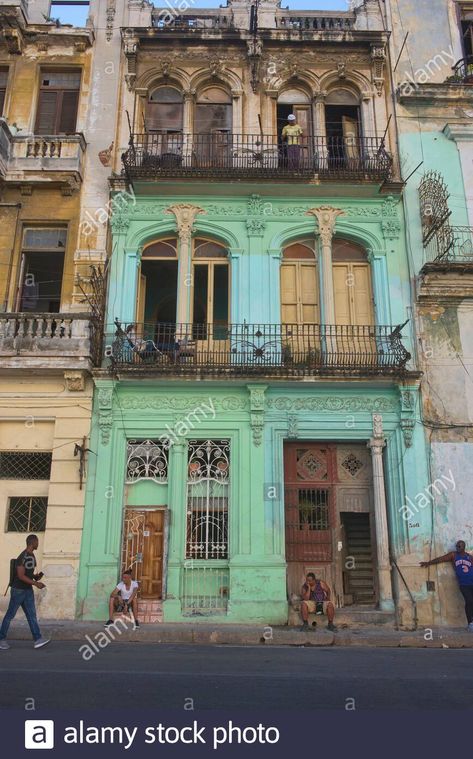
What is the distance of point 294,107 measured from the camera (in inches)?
671

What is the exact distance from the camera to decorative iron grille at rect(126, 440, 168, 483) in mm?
14164

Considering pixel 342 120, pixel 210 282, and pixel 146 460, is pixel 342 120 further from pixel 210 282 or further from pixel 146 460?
pixel 146 460

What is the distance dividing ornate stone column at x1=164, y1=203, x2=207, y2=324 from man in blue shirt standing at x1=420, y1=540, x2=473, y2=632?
298 inches

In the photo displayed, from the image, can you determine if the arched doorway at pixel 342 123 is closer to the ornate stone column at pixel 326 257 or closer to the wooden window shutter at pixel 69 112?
the ornate stone column at pixel 326 257

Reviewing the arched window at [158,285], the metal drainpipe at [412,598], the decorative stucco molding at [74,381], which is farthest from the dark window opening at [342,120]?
the metal drainpipe at [412,598]

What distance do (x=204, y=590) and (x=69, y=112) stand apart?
12.3 m

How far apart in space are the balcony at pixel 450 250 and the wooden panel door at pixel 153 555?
8.25m

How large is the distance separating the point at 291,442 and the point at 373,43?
1062 cm

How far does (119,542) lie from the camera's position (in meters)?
13.5

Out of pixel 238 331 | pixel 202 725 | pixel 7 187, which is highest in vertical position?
pixel 7 187

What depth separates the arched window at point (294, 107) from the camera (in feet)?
55.6

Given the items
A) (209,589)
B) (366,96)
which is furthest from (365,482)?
(366,96)

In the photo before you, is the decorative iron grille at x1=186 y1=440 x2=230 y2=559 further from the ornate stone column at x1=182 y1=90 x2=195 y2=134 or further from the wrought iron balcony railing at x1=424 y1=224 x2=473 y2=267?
the ornate stone column at x1=182 y1=90 x2=195 y2=134

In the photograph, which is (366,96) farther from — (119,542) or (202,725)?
(202,725)
